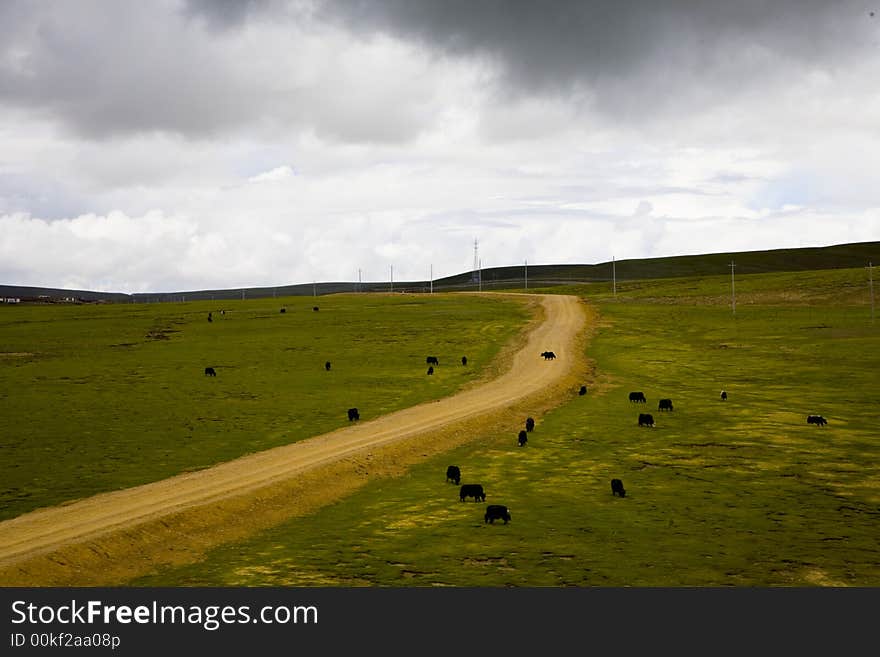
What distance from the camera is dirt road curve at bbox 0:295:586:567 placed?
1040 inches

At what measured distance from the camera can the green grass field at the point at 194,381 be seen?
38031 millimetres

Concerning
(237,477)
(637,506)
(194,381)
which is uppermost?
(194,381)

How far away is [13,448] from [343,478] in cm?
1839

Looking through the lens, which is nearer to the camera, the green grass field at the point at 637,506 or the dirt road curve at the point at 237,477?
the green grass field at the point at 637,506

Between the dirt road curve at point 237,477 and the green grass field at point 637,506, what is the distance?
3878mm

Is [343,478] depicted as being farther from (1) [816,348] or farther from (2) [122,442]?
(1) [816,348]

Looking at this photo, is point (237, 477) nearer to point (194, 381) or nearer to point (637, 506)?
point (637, 506)

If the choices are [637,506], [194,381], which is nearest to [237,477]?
[637,506]

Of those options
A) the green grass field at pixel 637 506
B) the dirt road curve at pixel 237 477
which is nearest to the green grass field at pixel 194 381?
the dirt road curve at pixel 237 477

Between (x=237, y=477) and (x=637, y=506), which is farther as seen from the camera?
(x=237, y=477)

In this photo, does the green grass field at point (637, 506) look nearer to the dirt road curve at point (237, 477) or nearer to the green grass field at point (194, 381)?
the dirt road curve at point (237, 477)

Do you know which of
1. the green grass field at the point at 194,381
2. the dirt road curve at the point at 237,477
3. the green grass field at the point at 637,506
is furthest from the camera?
the green grass field at the point at 194,381

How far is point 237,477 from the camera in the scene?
34.1 m

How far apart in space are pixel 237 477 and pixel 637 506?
17385 mm
